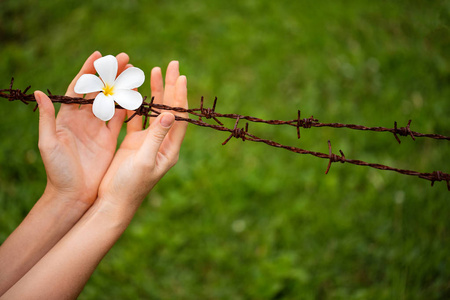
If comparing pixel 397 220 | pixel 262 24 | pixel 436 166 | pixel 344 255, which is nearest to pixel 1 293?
pixel 344 255

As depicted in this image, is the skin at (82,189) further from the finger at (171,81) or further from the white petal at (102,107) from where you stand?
the white petal at (102,107)

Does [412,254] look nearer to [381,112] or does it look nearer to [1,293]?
[381,112]

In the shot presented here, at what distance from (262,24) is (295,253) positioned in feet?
8.69

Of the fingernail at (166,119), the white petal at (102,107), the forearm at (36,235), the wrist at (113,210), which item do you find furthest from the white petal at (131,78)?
the forearm at (36,235)

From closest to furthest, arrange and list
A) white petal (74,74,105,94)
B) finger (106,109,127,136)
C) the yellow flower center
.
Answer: white petal (74,74,105,94) < the yellow flower center < finger (106,109,127,136)

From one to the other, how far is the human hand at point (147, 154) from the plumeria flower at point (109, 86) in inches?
6.5

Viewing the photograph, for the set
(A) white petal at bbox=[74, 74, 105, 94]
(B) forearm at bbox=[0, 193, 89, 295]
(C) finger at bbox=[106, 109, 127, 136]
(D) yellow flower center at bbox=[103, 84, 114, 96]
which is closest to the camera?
(A) white petal at bbox=[74, 74, 105, 94]

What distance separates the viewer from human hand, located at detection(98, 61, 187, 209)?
152 centimetres

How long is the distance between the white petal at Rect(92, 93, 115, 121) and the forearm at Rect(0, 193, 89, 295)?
536 mm

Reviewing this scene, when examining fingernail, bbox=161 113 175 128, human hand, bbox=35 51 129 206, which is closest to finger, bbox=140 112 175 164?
fingernail, bbox=161 113 175 128

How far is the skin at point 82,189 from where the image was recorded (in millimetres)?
1519

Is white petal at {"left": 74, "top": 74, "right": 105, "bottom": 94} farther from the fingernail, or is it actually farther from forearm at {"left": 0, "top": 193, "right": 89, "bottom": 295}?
forearm at {"left": 0, "top": 193, "right": 89, "bottom": 295}

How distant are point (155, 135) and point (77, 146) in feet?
1.58

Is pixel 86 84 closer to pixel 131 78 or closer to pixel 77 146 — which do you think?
pixel 131 78
